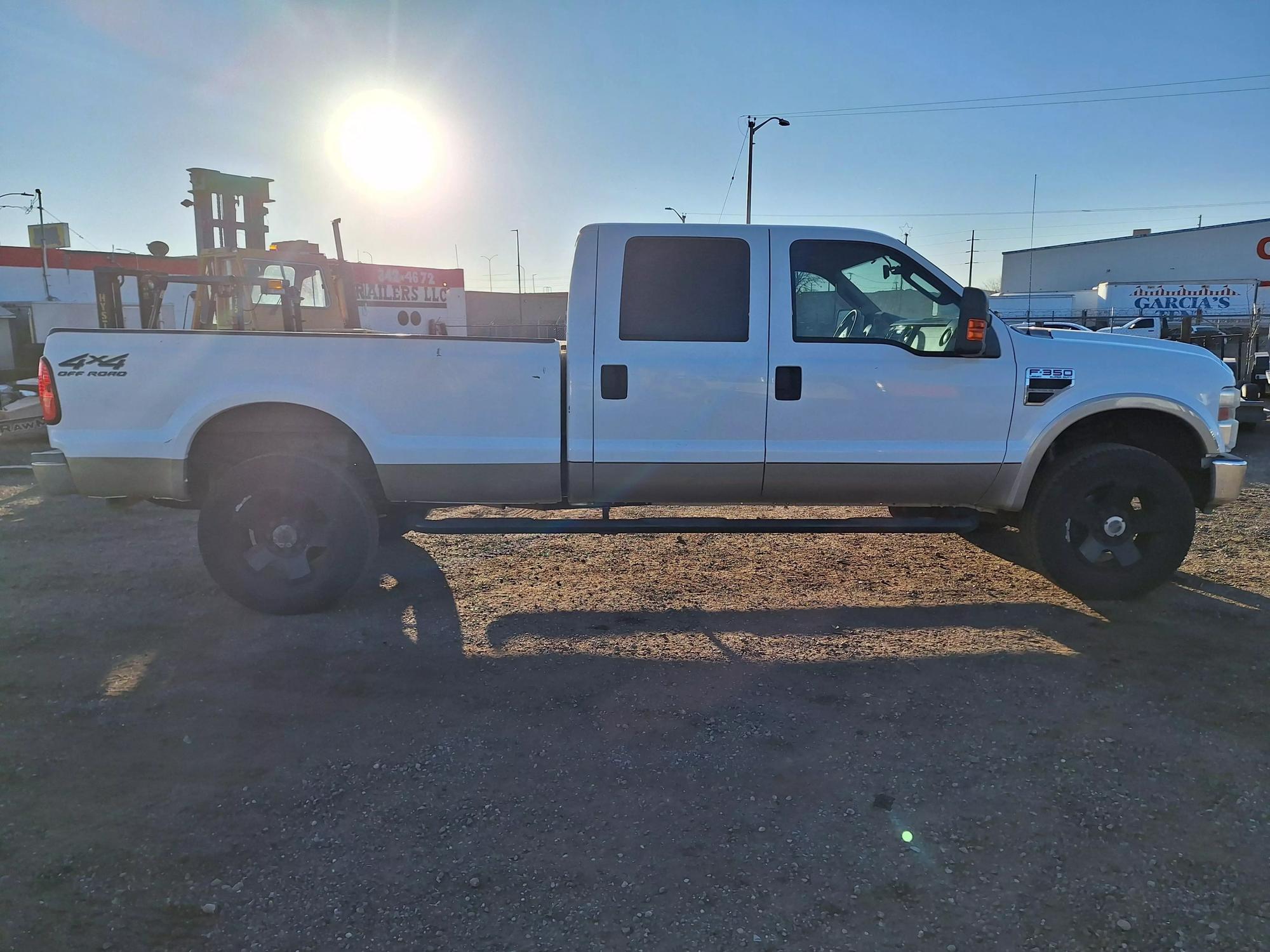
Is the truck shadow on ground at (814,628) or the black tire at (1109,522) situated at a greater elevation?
the black tire at (1109,522)

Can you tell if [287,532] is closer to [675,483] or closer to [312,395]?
[312,395]

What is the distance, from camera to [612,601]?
5.14 metres

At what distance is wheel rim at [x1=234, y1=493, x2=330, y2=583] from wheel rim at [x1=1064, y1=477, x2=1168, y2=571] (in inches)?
174

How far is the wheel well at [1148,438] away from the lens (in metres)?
4.90

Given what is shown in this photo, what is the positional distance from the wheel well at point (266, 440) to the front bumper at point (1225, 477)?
16.4ft

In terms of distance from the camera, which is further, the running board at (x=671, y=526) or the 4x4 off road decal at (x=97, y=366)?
the running board at (x=671, y=526)

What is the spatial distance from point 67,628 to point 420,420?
2.39 m

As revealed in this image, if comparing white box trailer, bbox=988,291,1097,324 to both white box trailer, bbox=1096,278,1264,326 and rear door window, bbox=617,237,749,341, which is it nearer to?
white box trailer, bbox=1096,278,1264,326

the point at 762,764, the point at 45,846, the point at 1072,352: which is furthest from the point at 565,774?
the point at 1072,352

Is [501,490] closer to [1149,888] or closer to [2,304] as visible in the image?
[1149,888]

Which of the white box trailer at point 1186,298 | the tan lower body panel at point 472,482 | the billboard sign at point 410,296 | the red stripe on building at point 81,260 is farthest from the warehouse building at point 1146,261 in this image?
the tan lower body panel at point 472,482

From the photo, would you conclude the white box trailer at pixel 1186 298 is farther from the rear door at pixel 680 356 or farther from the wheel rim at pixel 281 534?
the wheel rim at pixel 281 534

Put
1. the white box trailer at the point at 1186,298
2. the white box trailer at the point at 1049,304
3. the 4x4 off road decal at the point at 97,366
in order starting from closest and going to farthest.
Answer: the 4x4 off road decal at the point at 97,366 → the white box trailer at the point at 1186,298 → the white box trailer at the point at 1049,304

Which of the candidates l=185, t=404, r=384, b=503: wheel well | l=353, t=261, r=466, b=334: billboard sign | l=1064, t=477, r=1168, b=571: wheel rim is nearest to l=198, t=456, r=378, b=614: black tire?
l=185, t=404, r=384, b=503: wheel well
